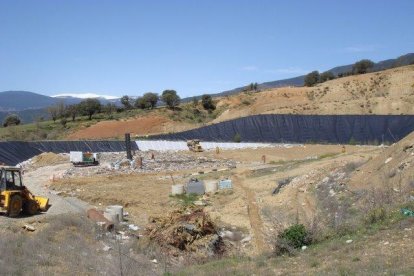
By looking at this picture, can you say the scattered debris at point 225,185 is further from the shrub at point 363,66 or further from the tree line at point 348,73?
the shrub at point 363,66

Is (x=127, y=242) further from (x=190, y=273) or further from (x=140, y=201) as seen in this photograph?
(x=140, y=201)

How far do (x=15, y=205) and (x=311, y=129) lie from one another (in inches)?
1493

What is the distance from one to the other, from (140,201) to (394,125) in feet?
104

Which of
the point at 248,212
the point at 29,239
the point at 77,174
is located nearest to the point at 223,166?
the point at 77,174

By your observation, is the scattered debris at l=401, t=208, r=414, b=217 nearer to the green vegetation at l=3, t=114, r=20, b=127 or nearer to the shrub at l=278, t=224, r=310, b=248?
the shrub at l=278, t=224, r=310, b=248

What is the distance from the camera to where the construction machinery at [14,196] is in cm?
1803

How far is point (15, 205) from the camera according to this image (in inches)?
Answer: 717

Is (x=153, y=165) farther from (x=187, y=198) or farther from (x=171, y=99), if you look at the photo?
(x=171, y=99)

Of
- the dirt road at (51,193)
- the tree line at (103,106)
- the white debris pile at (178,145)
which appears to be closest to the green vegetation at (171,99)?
the tree line at (103,106)

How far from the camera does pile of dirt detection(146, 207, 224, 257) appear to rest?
50.1 feet

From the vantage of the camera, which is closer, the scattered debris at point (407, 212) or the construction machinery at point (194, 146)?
the scattered debris at point (407, 212)

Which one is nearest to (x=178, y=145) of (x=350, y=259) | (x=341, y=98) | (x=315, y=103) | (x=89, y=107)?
(x=315, y=103)

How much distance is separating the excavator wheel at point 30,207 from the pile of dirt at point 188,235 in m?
5.17

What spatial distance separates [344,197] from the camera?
1755 cm
